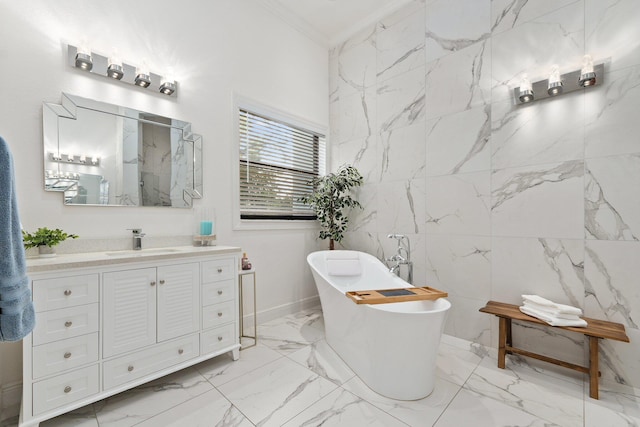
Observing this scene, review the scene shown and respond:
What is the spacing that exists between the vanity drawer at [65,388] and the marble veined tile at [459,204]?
8.98 feet

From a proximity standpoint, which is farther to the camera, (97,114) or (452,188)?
(452,188)

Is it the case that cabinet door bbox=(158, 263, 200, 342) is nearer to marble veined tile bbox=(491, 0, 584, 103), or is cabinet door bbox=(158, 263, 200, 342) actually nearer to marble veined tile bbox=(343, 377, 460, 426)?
marble veined tile bbox=(343, 377, 460, 426)

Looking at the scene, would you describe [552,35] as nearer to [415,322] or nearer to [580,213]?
[580,213]

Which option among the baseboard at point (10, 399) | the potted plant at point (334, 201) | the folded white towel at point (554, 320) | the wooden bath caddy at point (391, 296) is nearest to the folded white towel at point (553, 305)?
the folded white towel at point (554, 320)

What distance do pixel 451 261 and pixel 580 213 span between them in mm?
987

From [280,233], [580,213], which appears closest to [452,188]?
[580,213]

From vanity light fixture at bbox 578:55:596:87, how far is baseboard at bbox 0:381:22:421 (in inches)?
162

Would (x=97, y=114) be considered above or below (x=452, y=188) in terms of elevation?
above

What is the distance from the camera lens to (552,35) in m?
2.12

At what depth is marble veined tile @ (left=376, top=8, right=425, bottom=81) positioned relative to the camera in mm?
2842

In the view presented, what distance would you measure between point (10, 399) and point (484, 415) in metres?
2.78

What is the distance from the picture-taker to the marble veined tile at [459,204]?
95.2 inches

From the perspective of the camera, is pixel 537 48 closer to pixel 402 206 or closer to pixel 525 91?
pixel 525 91

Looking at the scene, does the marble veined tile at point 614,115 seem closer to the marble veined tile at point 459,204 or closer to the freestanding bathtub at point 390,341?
the marble veined tile at point 459,204
